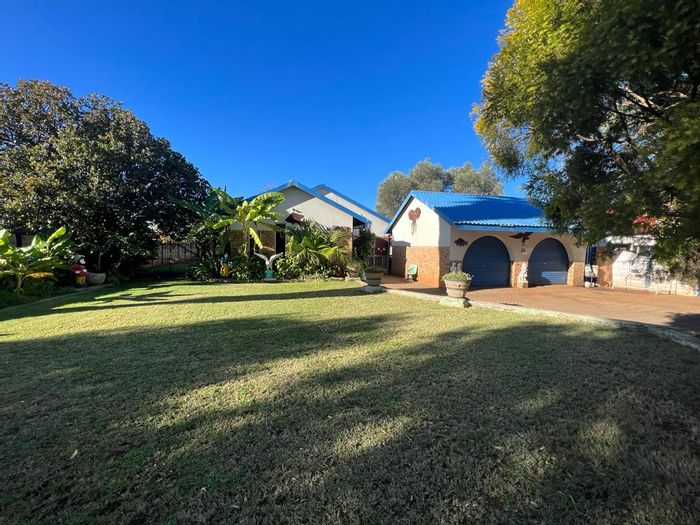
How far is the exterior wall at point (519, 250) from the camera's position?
15.1 metres

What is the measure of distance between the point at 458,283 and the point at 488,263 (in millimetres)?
7562

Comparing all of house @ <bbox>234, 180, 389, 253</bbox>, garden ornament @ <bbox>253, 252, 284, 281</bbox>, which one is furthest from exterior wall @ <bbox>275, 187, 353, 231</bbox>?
garden ornament @ <bbox>253, 252, 284, 281</bbox>

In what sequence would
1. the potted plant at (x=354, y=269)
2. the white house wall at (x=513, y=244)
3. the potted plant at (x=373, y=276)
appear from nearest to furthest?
the potted plant at (x=373, y=276) < the white house wall at (x=513, y=244) < the potted plant at (x=354, y=269)

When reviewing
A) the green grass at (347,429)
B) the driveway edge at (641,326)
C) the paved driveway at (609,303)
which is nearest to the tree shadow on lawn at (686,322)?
the paved driveway at (609,303)

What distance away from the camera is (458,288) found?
9406 mm

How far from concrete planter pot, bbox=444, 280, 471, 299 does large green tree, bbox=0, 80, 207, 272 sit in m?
14.0

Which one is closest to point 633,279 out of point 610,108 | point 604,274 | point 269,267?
point 604,274

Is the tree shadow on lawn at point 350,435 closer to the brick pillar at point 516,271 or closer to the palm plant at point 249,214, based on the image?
the palm plant at point 249,214

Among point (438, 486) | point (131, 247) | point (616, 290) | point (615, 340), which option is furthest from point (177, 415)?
point (616, 290)

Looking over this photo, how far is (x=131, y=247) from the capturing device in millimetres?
15406

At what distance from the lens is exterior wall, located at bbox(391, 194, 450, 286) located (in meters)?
15.0

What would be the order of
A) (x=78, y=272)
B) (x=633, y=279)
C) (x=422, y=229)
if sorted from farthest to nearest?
1. (x=422, y=229)
2. (x=633, y=279)
3. (x=78, y=272)

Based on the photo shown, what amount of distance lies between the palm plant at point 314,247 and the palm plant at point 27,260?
882 cm

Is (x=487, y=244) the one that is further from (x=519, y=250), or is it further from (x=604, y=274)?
(x=604, y=274)
